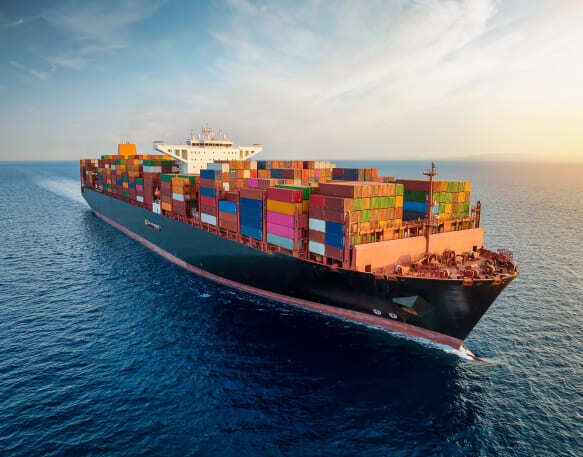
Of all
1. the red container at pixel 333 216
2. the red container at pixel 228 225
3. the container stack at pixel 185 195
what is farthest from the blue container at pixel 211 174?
the red container at pixel 333 216

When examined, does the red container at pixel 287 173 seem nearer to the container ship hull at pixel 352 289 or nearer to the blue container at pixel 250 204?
the blue container at pixel 250 204

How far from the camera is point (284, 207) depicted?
2877cm

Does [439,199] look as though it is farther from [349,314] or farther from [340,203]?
[349,314]

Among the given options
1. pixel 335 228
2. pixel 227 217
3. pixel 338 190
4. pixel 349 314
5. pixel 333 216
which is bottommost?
pixel 349 314

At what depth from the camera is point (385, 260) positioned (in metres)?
25.2

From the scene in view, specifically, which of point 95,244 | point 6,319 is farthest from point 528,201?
point 6,319

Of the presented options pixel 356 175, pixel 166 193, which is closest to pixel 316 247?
pixel 356 175

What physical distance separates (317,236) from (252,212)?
7.97 m

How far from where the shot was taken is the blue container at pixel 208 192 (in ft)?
120

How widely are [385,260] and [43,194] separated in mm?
117704

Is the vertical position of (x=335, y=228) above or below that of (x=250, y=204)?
below

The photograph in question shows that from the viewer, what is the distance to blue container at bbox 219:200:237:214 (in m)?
34.1

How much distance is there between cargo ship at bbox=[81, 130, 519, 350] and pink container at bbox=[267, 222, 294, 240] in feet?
0.29

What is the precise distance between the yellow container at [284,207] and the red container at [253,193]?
3.49 feet
